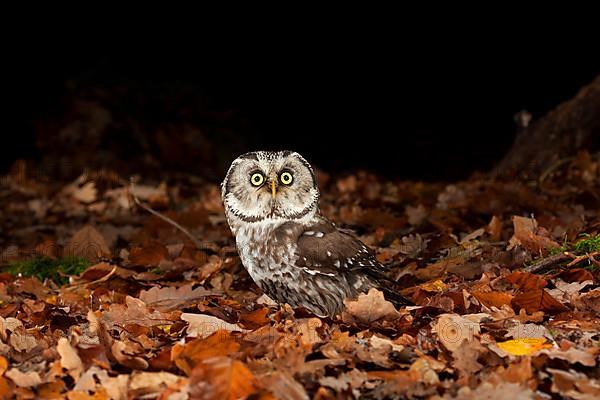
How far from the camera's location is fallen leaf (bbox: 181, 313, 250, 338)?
3.32 meters

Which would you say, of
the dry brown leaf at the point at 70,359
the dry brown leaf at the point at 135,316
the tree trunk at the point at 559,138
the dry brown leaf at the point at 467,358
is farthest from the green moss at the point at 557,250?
the tree trunk at the point at 559,138

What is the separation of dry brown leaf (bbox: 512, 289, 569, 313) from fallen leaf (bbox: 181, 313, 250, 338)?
1.17 m

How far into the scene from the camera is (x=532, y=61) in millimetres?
16141

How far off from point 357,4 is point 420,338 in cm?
1408

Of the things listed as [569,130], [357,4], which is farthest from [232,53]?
[569,130]

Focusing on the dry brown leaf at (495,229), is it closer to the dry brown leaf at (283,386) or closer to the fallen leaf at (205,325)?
the fallen leaf at (205,325)

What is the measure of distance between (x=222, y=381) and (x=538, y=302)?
1.53 m

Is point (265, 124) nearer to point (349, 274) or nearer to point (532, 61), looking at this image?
point (532, 61)

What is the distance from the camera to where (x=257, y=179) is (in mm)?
4121

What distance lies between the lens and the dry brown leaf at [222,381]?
8.41 feet

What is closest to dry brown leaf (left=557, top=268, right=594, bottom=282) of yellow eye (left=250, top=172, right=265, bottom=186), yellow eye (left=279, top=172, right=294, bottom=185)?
yellow eye (left=279, top=172, right=294, bottom=185)

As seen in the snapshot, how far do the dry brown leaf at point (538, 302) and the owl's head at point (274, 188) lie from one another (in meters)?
1.14

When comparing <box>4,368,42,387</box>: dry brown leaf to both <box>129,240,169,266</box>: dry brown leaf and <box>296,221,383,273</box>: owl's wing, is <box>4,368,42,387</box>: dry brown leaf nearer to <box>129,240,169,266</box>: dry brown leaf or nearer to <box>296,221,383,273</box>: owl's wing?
<box>296,221,383,273</box>: owl's wing

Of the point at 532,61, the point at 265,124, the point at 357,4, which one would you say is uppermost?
the point at 357,4
